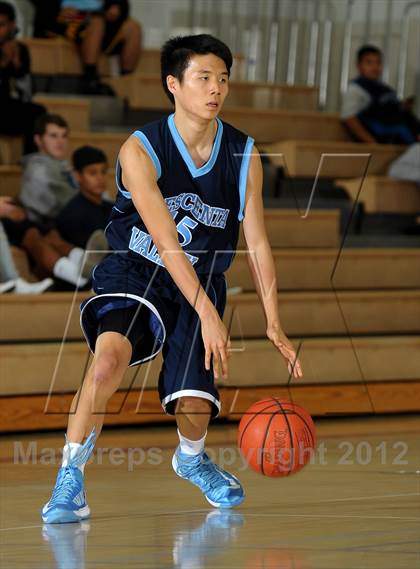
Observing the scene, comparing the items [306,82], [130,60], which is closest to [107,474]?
[130,60]

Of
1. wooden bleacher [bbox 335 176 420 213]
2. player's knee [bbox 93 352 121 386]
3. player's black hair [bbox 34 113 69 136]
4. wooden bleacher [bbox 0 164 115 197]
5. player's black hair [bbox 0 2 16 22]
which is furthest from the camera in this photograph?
wooden bleacher [bbox 335 176 420 213]

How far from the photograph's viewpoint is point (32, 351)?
198 inches

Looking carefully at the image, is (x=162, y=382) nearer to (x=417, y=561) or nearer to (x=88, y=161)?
(x=417, y=561)

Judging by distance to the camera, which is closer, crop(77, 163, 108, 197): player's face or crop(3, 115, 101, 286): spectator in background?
crop(3, 115, 101, 286): spectator in background

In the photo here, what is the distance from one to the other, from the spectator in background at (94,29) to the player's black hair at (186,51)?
409 cm

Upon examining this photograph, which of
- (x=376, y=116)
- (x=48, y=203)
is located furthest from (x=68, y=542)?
(x=376, y=116)

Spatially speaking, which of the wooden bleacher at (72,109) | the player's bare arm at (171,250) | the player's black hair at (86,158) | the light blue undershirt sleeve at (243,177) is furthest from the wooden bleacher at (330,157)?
the player's bare arm at (171,250)

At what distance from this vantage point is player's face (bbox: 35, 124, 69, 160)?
236 inches

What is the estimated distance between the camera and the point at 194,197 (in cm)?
325

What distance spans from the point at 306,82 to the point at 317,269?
9.04ft

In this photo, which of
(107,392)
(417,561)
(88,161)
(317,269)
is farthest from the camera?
(317,269)

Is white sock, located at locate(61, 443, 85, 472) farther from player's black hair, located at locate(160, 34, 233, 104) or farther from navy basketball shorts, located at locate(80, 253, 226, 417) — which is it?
player's black hair, located at locate(160, 34, 233, 104)

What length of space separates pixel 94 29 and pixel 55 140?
155cm

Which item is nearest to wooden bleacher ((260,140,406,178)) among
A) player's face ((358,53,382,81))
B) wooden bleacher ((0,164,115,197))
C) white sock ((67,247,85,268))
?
player's face ((358,53,382,81))
